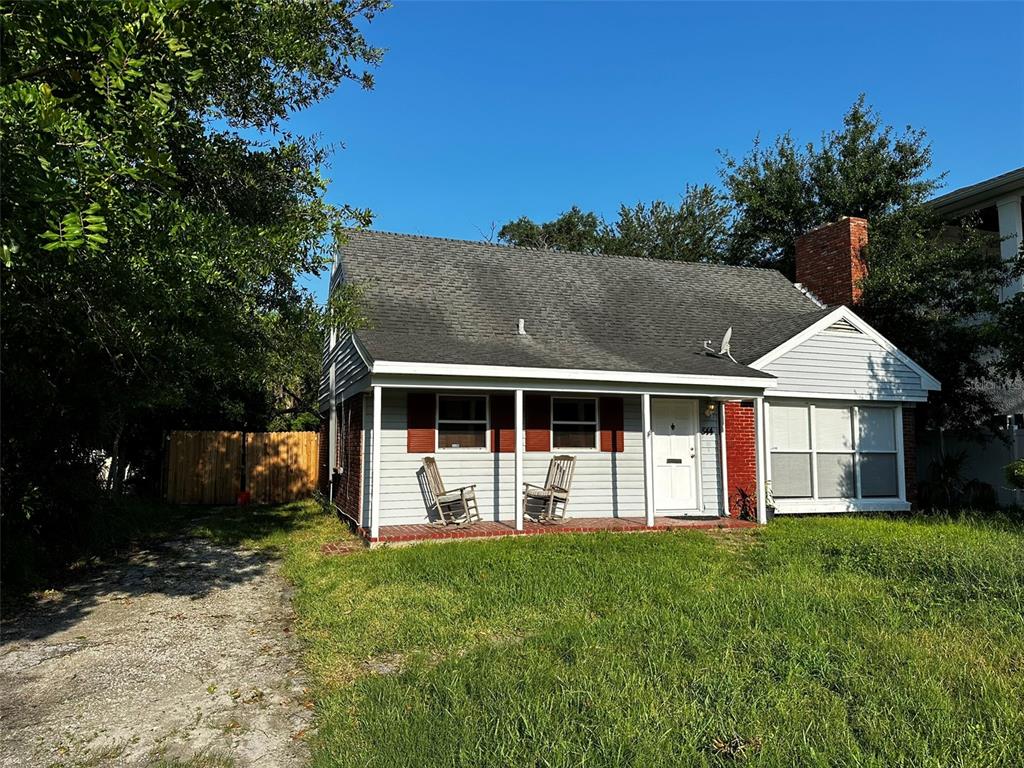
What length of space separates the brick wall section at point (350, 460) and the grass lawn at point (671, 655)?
10.0 feet

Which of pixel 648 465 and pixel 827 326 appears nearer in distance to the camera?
pixel 648 465

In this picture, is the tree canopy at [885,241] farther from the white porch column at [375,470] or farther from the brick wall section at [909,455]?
the white porch column at [375,470]

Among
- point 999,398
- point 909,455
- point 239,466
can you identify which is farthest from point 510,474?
point 999,398

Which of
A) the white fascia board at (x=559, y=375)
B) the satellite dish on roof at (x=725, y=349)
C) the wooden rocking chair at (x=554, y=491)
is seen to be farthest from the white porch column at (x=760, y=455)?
the wooden rocking chair at (x=554, y=491)

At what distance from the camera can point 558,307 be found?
515 inches

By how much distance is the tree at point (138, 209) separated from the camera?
384 cm

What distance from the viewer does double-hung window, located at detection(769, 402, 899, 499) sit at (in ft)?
39.7

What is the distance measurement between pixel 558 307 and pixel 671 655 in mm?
9226

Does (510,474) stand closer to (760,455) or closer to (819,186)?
(760,455)

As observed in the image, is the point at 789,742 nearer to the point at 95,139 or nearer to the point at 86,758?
the point at 86,758

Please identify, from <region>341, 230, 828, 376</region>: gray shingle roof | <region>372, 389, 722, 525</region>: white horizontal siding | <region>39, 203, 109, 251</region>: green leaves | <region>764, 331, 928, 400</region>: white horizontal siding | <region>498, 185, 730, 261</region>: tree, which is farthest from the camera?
<region>498, 185, 730, 261</region>: tree

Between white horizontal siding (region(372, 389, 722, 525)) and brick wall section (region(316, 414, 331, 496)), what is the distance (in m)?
4.38

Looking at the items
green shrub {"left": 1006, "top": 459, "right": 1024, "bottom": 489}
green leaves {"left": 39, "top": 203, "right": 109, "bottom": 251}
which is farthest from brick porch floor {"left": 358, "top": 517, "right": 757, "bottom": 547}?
green leaves {"left": 39, "top": 203, "right": 109, "bottom": 251}

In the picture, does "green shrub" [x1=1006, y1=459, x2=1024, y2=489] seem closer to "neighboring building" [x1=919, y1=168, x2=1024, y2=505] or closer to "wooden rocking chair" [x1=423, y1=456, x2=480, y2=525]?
"neighboring building" [x1=919, y1=168, x2=1024, y2=505]
